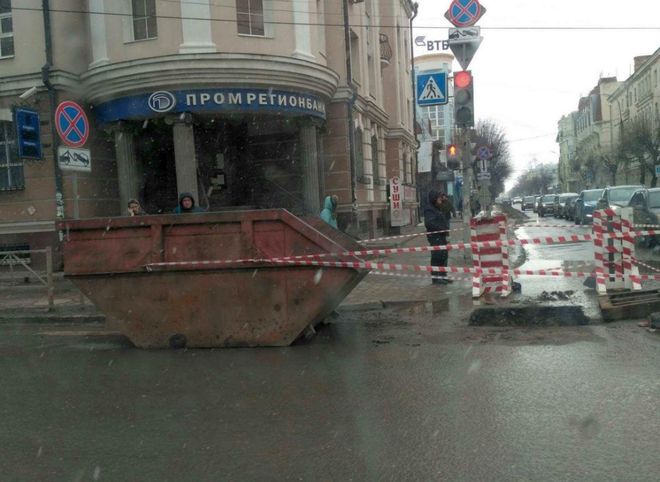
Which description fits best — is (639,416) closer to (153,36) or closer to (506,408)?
(506,408)

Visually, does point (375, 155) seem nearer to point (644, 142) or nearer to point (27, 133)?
point (27, 133)

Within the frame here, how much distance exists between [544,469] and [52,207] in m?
14.7

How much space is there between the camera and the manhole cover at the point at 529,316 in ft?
25.9

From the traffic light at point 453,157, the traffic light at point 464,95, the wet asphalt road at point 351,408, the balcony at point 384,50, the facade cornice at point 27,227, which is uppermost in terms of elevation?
the balcony at point 384,50

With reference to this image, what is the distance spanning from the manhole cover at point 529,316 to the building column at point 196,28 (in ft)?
31.5

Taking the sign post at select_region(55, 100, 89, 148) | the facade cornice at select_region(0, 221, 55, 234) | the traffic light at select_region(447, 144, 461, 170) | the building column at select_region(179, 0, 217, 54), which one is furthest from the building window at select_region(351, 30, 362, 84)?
the sign post at select_region(55, 100, 89, 148)

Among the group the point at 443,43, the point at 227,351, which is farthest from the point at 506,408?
the point at 443,43

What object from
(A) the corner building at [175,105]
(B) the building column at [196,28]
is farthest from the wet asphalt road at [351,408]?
(B) the building column at [196,28]

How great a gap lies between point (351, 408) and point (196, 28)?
11.9 meters

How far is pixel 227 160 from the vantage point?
1848cm

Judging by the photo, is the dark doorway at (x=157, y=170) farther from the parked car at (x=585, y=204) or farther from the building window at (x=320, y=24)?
the parked car at (x=585, y=204)

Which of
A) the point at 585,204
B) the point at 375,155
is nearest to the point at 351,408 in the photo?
the point at 375,155

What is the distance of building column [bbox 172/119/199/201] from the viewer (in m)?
15.0

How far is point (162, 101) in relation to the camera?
14.8 m
